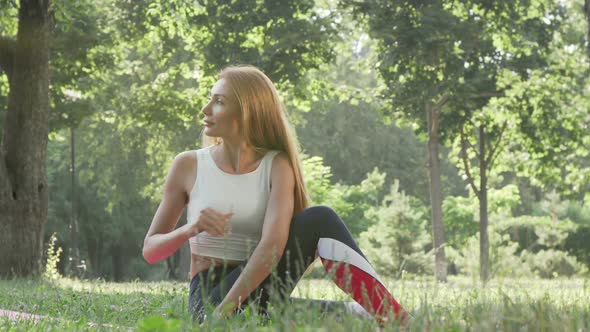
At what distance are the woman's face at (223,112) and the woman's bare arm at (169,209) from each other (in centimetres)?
28

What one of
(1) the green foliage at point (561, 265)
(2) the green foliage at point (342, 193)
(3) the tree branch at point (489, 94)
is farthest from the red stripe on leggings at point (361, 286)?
(2) the green foliage at point (342, 193)

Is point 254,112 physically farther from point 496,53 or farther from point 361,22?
point 496,53

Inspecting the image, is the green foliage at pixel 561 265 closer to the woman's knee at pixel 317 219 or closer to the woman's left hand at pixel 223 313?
the woman's knee at pixel 317 219

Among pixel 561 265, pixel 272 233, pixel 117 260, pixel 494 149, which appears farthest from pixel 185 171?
pixel 117 260

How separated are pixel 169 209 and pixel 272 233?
0.77 m

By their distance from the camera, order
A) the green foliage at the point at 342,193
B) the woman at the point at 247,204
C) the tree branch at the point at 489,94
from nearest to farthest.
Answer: the woman at the point at 247,204, the tree branch at the point at 489,94, the green foliage at the point at 342,193

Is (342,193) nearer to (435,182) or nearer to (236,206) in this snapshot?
(435,182)

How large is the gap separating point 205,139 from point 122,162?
27.3 meters

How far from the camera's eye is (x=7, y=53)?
47.8 feet

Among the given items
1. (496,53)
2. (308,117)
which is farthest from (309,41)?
(308,117)

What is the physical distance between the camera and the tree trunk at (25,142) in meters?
14.1

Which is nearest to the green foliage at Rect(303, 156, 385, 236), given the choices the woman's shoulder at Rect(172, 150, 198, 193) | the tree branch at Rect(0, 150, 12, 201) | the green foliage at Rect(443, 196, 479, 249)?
the green foliage at Rect(443, 196, 479, 249)

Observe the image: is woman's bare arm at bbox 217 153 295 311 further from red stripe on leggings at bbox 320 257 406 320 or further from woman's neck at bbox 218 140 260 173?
red stripe on leggings at bbox 320 257 406 320

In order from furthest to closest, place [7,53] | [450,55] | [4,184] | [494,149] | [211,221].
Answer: [494,149], [450,55], [7,53], [4,184], [211,221]
